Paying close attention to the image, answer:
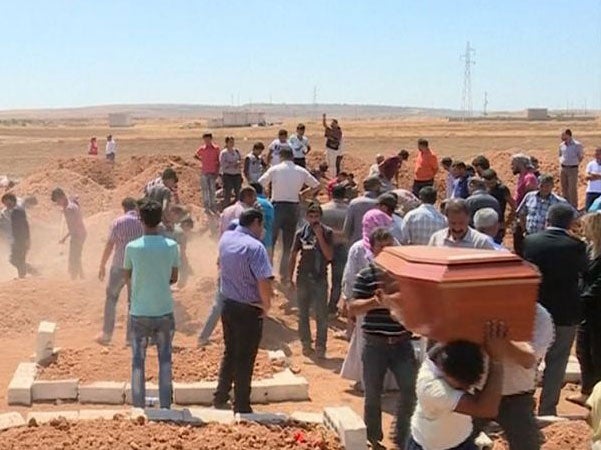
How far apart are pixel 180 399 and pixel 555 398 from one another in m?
3.26

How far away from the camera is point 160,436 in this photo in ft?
21.3

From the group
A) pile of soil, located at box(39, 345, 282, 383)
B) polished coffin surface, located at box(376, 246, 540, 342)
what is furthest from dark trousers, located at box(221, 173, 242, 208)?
polished coffin surface, located at box(376, 246, 540, 342)

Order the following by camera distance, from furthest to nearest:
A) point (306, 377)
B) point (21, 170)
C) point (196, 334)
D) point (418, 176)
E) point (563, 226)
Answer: point (21, 170), point (418, 176), point (196, 334), point (306, 377), point (563, 226)

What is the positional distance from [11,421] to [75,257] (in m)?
7.26

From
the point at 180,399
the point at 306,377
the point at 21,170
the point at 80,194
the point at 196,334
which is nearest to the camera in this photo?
the point at 180,399

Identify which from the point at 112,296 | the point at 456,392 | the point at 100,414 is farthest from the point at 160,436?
the point at 112,296

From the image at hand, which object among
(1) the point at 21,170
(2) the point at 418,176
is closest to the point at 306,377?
(2) the point at 418,176

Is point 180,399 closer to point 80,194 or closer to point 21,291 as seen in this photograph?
point 21,291

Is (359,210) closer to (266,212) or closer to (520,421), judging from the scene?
(266,212)

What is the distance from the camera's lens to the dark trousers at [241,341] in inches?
289

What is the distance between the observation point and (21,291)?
12.2 metres

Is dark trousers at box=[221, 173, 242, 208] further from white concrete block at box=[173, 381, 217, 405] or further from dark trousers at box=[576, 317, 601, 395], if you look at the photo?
dark trousers at box=[576, 317, 601, 395]

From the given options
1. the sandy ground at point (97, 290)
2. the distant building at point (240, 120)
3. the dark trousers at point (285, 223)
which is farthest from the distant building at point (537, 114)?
the dark trousers at point (285, 223)

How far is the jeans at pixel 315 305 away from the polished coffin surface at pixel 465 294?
5.74 meters
